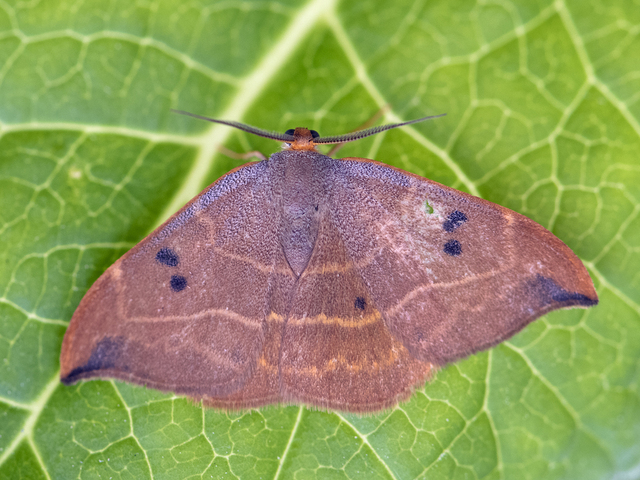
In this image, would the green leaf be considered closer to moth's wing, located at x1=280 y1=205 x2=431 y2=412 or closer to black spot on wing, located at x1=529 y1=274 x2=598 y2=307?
moth's wing, located at x1=280 y1=205 x2=431 y2=412

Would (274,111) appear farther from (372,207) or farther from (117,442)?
(117,442)

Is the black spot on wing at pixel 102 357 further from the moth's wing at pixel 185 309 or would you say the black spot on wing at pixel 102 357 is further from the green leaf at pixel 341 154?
the green leaf at pixel 341 154

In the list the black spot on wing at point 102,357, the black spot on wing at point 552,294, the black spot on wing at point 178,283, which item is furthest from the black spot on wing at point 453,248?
the black spot on wing at point 102,357

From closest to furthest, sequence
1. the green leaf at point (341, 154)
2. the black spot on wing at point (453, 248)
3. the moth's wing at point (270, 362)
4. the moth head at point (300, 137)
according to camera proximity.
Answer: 1. the black spot on wing at point (453, 248)
2. the moth's wing at point (270, 362)
3. the moth head at point (300, 137)
4. the green leaf at point (341, 154)

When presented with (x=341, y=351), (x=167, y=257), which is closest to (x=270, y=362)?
(x=341, y=351)

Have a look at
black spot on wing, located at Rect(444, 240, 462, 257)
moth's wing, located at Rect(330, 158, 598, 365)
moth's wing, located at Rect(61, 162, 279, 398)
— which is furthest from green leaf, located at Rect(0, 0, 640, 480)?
black spot on wing, located at Rect(444, 240, 462, 257)

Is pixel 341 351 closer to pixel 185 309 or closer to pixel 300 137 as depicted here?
pixel 185 309

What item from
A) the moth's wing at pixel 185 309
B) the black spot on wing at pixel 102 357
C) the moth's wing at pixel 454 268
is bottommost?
the black spot on wing at pixel 102 357

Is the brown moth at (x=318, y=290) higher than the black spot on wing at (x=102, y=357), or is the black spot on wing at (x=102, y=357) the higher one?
the brown moth at (x=318, y=290)
